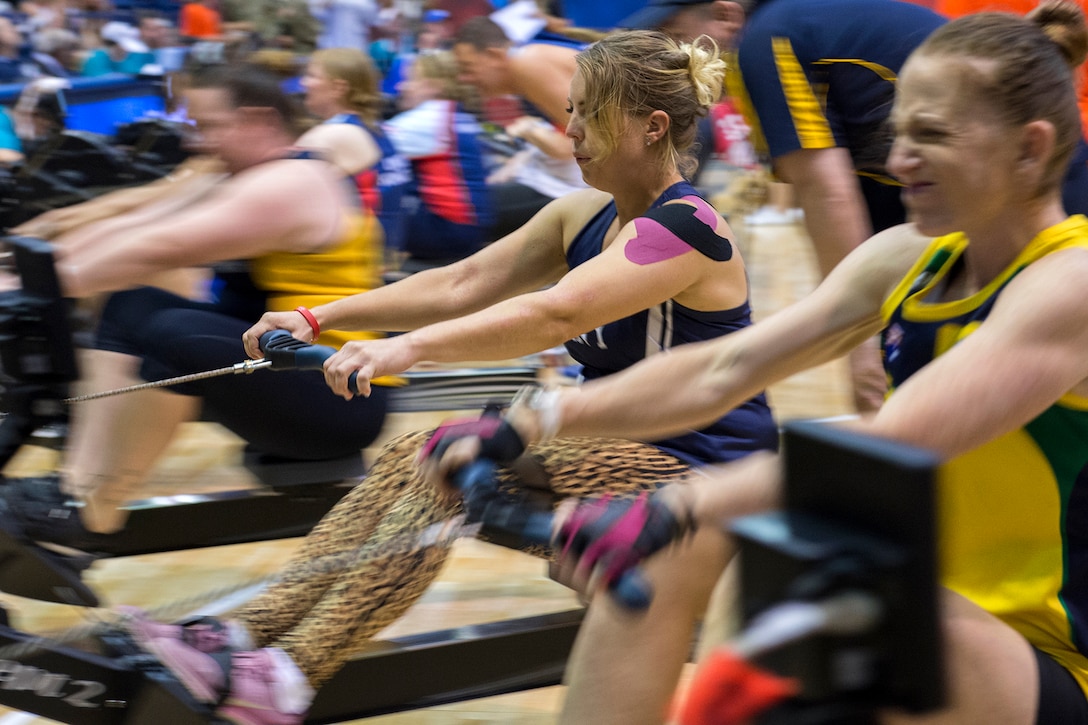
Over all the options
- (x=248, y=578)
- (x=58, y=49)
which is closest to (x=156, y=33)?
(x=58, y=49)

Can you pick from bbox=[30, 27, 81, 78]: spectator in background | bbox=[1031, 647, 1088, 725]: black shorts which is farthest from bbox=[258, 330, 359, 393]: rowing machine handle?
bbox=[30, 27, 81, 78]: spectator in background

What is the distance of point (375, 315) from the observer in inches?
82.1

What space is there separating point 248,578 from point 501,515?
5.14 ft

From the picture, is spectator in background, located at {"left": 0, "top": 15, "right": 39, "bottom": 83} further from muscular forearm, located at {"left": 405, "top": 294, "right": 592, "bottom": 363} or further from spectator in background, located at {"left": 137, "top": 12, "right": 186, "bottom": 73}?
muscular forearm, located at {"left": 405, "top": 294, "right": 592, "bottom": 363}

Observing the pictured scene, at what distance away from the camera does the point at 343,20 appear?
746 cm

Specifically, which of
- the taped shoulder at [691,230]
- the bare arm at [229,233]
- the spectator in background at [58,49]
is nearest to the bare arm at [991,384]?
the taped shoulder at [691,230]

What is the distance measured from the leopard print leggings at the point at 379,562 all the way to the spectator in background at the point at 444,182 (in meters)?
2.23

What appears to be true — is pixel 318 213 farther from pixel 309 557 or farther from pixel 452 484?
pixel 452 484

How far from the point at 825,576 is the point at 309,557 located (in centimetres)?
126

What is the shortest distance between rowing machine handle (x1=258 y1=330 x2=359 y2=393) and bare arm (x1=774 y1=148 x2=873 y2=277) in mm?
1076

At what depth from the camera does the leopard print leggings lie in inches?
66.4

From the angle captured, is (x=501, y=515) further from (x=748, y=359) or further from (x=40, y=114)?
(x=40, y=114)

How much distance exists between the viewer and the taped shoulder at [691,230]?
71.1 inches

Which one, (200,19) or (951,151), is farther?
(200,19)
